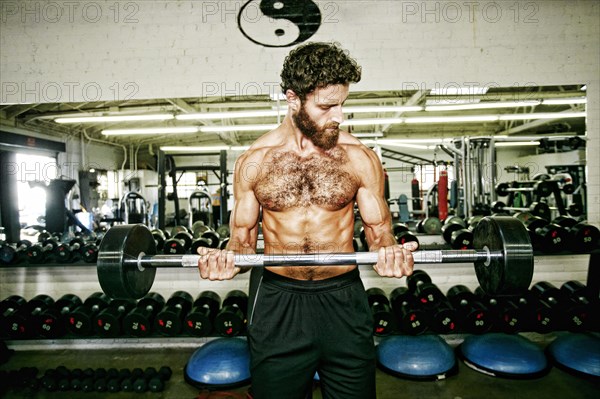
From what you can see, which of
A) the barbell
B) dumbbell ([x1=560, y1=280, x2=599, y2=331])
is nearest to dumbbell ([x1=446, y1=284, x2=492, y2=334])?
dumbbell ([x1=560, y1=280, x2=599, y2=331])

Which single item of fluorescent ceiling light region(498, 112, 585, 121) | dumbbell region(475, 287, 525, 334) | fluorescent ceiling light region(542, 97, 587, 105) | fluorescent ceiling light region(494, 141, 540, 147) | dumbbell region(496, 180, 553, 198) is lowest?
dumbbell region(475, 287, 525, 334)

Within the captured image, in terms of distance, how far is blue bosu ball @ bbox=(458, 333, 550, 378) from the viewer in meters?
2.56

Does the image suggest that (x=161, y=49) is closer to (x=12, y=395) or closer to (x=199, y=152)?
(x=199, y=152)

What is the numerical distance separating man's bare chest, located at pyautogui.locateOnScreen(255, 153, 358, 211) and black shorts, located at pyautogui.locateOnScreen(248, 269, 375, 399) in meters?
0.37

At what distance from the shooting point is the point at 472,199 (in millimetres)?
3967

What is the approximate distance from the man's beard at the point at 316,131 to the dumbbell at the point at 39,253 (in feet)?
8.21

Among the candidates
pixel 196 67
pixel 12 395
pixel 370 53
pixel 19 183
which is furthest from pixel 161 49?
pixel 12 395

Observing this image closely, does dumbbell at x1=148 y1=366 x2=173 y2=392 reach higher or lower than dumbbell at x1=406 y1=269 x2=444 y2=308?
lower

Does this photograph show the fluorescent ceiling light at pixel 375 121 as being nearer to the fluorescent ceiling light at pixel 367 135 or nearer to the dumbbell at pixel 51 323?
the fluorescent ceiling light at pixel 367 135

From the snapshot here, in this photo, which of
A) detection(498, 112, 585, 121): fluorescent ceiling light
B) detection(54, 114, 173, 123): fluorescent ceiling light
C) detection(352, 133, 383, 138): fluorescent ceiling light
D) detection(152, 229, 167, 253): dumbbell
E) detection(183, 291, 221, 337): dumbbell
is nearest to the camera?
detection(183, 291, 221, 337): dumbbell

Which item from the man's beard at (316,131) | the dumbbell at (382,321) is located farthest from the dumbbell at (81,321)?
the man's beard at (316,131)

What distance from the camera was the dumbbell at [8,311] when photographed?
2.68 metres

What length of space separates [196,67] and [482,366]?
3506mm

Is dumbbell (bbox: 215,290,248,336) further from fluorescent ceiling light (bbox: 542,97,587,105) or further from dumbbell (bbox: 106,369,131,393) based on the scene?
fluorescent ceiling light (bbox: 542,97,587,105)
